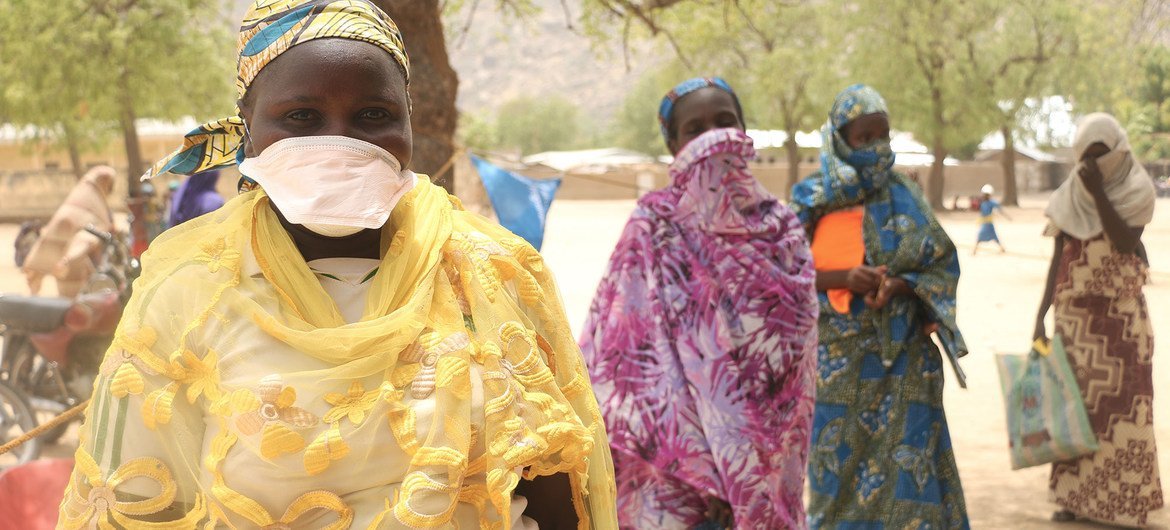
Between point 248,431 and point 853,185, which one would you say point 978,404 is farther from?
point 248,431

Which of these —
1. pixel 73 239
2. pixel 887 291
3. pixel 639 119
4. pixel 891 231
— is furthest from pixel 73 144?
pixel 639 119

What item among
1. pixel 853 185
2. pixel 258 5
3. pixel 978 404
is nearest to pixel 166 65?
pixel 978 404

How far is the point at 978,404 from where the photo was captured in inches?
375

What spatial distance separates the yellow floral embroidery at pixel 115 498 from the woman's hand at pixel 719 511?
288 cm

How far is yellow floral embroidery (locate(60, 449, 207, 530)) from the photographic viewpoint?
5.35ft

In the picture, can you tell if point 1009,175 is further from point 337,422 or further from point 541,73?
point 541,73

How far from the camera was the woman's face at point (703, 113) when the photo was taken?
450 centimetres

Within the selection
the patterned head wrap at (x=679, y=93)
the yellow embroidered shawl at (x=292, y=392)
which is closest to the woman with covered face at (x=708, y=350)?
the patterned head wrap at (x=679, y=93)

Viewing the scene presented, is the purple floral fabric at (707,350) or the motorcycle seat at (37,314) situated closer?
the purple floral fabric at (707,350)

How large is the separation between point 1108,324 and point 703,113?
2964 mm

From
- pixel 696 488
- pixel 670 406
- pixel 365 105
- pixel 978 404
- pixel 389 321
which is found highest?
pixel 365 105

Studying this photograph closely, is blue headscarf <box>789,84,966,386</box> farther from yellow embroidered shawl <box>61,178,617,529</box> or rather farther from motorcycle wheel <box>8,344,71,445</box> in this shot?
motorcycle wheel <box>8,344,71,445</box>

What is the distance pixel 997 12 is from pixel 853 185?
1330 inches

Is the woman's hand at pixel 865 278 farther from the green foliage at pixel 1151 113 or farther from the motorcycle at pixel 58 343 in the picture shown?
the green foliage at pixel 1151 113
